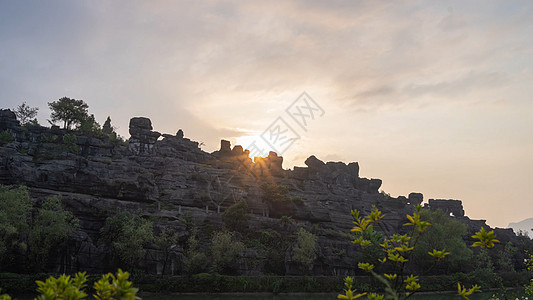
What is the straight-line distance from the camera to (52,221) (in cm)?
4331

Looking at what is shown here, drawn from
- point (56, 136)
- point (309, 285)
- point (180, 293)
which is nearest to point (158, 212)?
Result: point (180, 293)

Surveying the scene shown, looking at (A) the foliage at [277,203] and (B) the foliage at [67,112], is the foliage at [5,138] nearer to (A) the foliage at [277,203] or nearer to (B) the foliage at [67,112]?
(B) the foliage at [67,112]

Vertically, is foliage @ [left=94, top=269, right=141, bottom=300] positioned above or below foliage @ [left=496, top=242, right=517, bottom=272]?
above

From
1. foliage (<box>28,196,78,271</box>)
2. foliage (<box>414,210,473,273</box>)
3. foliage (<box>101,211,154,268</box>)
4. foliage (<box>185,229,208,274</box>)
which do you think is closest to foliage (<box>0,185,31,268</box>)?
foliage (<box>28,196,78,271</box>)

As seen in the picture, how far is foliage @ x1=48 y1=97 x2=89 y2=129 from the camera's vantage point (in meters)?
91.7

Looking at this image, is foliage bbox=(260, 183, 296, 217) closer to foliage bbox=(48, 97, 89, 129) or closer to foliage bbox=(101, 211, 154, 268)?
foliage bbox=(101, 211, 154, 268)

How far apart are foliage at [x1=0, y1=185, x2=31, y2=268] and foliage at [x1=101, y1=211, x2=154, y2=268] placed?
9.40 m

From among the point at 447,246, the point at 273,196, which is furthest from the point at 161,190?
the point at 447,246

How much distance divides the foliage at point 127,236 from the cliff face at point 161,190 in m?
1.57

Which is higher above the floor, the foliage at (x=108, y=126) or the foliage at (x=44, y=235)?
the foliage at (x=108, y=126)

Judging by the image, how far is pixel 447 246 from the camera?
59.7m

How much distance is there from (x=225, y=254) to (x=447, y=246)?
3647cm

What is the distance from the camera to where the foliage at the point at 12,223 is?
39875 mm

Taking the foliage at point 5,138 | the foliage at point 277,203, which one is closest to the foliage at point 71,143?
the foliage at point 5,138
